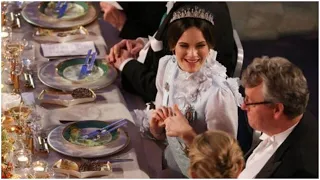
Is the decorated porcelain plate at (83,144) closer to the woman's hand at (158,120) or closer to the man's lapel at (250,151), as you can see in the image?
the woman's hand at (158,120)

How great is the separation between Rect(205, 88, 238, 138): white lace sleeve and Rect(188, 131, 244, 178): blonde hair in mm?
308

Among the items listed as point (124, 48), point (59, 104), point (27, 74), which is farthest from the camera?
point (124, 48)

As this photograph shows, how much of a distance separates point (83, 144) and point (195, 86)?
0.70m

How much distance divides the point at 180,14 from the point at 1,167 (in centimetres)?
97

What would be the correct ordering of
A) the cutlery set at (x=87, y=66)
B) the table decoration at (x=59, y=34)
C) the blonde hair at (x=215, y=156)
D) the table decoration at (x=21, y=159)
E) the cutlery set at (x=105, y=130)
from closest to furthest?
the blonde hair at (x=215, y=156)
the table decoration at (x=21, y=159)
the cutlery set at (x=105, y=130)
the cutlery set at (x=87, y=66)
the table decoration at (x=59, y=34)

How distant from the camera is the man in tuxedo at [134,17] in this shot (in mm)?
4059

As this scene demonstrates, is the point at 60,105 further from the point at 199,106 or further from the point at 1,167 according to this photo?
the point at 199,106

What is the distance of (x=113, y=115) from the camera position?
11.5ft

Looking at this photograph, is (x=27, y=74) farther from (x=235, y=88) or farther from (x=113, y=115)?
(x=235, y=88)

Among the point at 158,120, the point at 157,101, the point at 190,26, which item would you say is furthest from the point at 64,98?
the point at 190,26

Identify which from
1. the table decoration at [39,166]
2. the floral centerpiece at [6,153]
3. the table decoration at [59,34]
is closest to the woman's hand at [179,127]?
the table decoration at [39,166]

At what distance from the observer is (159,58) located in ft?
10.5

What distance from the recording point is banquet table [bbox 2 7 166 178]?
10.4 ft

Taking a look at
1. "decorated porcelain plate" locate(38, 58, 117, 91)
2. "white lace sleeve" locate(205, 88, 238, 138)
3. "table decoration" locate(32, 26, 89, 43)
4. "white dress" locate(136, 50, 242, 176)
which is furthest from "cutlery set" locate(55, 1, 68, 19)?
"white lace sleeve" locate(205, 88, 238, 138)
